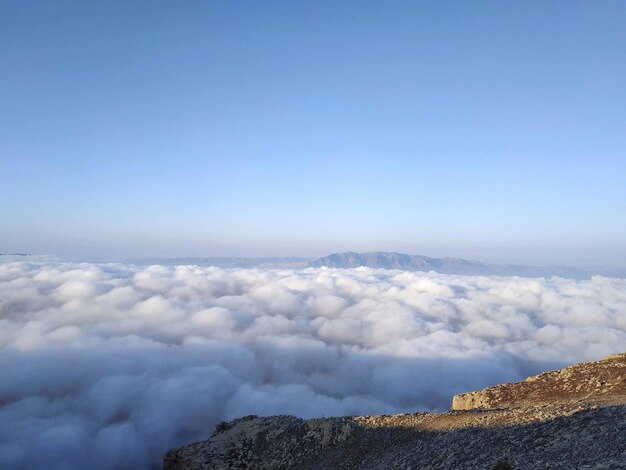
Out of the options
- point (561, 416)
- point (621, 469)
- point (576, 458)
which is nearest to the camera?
point (621, 469)

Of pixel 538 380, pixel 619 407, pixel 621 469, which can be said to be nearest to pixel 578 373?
pixel 538 380

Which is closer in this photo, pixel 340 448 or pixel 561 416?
pixel 561 416

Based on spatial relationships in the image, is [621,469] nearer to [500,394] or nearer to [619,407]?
[619,407]

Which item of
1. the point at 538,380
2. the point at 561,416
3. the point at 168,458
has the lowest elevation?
the point at 168,458

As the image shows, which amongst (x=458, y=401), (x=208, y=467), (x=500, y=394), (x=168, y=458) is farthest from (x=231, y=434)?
(x=500, y=394)

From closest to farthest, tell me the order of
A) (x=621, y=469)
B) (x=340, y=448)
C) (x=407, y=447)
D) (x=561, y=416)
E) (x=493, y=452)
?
1. (x=621, y=469)
2. (x=493, y=452)
3. (x=561, y=416)
4. (x=407, y=447)
5. (x=340, y=448)

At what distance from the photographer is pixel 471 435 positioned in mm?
23297

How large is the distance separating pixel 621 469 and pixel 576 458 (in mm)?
2732

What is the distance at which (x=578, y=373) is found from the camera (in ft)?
109

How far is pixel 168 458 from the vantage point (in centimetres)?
3531

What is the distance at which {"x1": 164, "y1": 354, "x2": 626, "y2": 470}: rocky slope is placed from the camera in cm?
1767

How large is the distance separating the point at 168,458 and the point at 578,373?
38.8 m

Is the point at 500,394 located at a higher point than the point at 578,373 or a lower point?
lower

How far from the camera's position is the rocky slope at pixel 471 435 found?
17.7m
